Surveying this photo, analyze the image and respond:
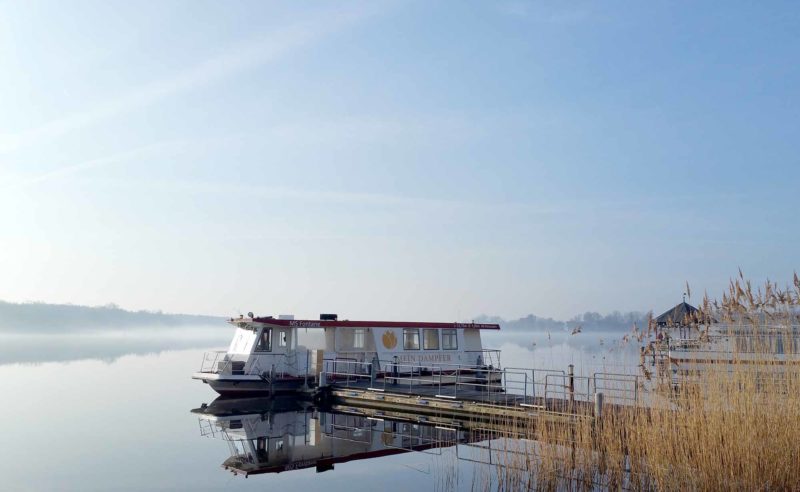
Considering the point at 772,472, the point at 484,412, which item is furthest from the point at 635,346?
the point at 484,412

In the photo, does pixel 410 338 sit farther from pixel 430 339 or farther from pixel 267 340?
pixel 267 340

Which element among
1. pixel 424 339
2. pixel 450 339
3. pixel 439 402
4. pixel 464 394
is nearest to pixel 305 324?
pixel 424 339

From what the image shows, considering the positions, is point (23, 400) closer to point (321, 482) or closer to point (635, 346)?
point (321, 482)

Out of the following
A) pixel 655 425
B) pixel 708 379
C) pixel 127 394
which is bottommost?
pixel 127 394

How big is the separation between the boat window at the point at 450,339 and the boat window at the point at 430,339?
358mm

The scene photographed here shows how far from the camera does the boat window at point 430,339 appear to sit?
2808cm

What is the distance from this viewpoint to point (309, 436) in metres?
18.3

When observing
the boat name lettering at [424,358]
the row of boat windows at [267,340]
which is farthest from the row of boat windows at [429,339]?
the row of boat windows at [267,340]

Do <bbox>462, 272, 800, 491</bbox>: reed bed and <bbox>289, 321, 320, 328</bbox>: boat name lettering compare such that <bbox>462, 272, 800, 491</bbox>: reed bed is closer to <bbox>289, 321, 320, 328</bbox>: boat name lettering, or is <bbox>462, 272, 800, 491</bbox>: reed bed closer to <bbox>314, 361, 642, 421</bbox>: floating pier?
<bbox>314, 361, 642, 421</bbox>: floating pier

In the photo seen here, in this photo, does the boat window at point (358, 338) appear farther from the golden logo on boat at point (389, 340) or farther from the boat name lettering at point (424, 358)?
the boat name lettering at point (424, 358)

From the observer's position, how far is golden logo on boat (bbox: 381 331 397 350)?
26938 millimetres

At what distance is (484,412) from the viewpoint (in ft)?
58.7

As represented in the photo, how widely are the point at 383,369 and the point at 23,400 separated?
52.4ft

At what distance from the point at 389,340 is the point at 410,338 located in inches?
41.8
